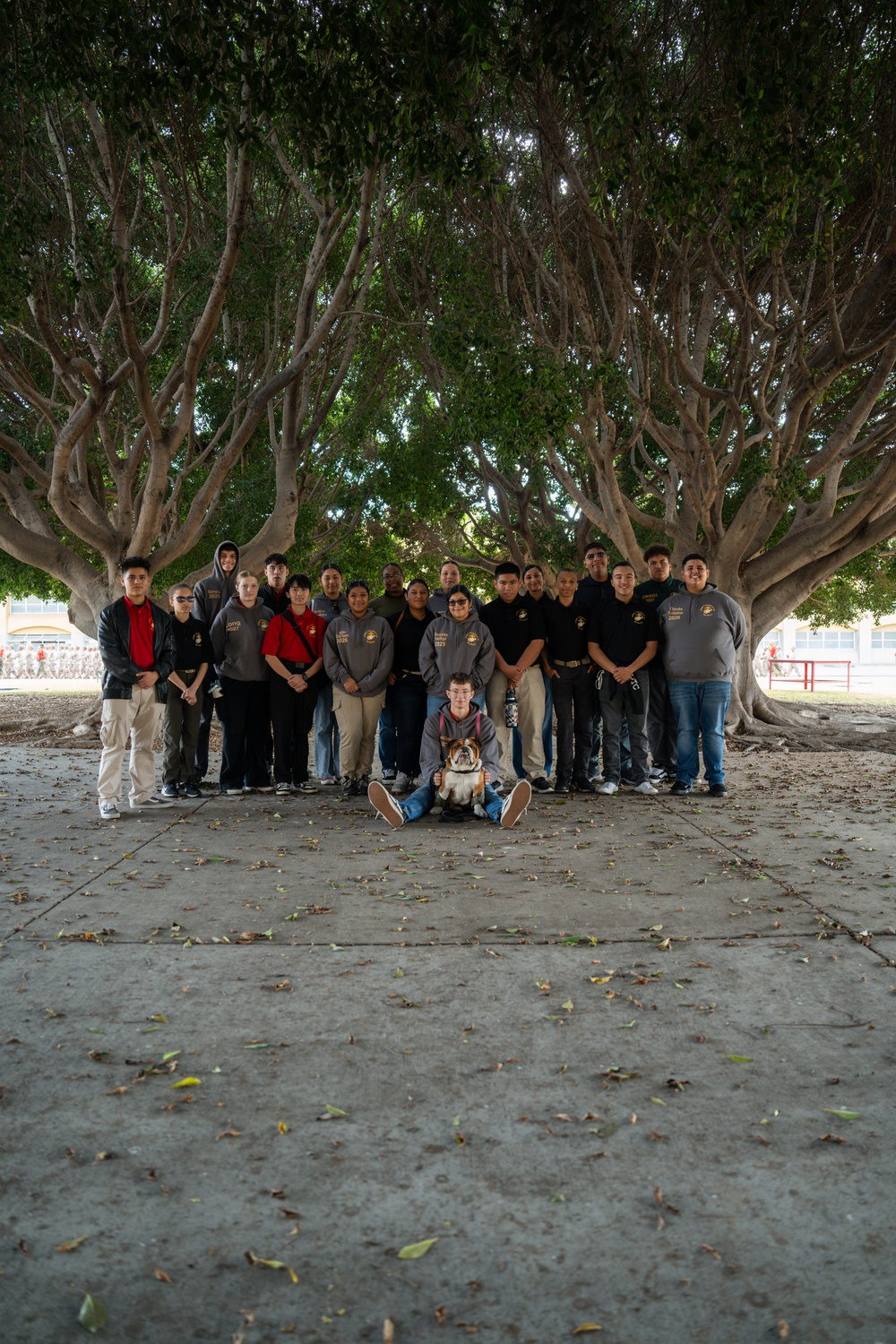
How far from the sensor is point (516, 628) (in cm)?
999

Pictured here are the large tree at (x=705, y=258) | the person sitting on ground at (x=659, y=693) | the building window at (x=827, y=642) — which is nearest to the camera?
the large tree at (x=705, y=258)

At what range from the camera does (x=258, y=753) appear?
10.2 metres

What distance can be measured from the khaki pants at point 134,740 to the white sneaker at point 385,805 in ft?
7.37

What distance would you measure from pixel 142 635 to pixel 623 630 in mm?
4657

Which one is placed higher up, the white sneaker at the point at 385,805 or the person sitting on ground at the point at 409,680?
the person sitting on ground at the point at 409,680

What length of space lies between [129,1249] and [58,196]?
554 inches

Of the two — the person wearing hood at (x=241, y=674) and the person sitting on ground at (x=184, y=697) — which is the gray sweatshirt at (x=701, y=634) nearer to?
the person wearing hood at (x=241, y=674)

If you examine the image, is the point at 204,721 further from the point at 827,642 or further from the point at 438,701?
the point at 827,642

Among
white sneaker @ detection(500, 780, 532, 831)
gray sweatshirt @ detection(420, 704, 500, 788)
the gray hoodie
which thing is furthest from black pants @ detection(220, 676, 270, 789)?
white sneaker @ detection(500, 780, 532, 831)

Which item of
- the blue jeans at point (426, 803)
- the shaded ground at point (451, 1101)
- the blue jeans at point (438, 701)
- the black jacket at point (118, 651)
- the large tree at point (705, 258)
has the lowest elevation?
the shaded ground at point (451, 1101)

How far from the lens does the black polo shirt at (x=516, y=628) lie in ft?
32.7

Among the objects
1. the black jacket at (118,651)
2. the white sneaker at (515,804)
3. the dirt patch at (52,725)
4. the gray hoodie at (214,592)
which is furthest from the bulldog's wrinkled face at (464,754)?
the dirt patch at (52,725)

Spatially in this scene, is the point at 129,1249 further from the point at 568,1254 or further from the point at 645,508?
the point at 645,508

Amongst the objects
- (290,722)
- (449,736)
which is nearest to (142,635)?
(290,722)
